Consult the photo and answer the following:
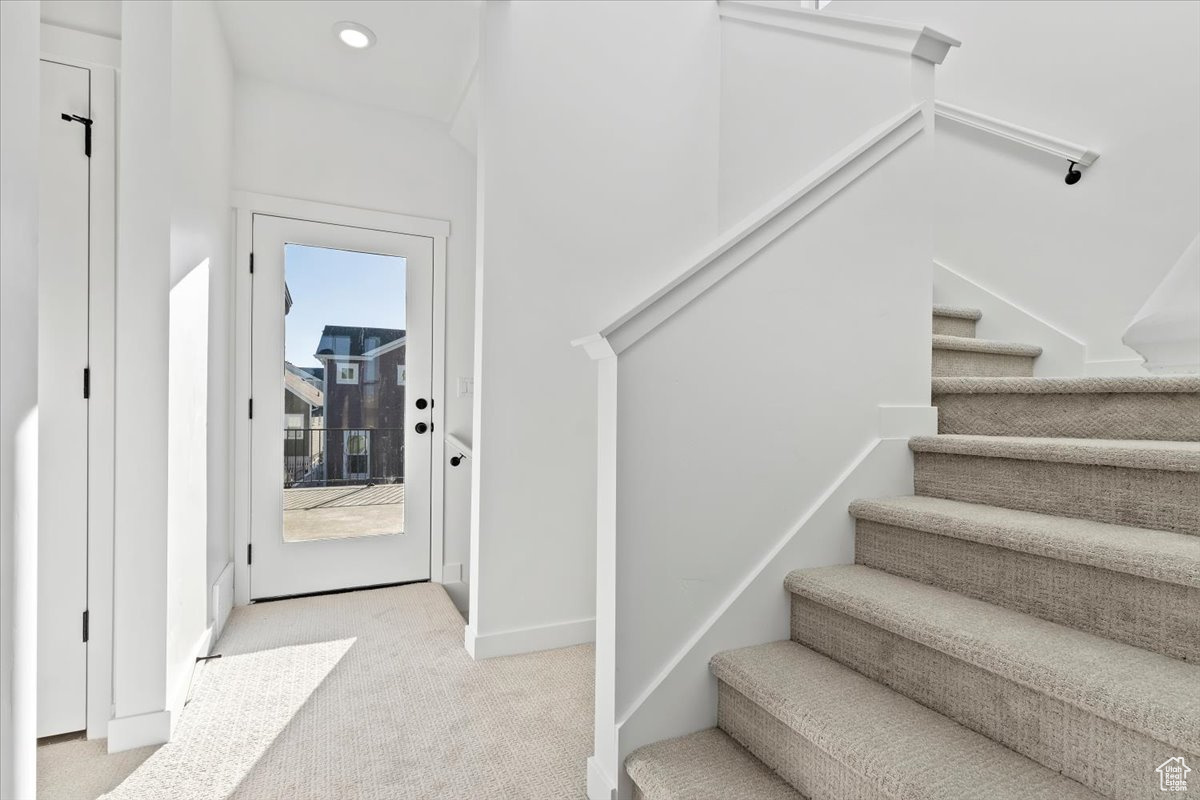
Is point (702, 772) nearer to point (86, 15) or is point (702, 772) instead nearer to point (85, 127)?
point (85, 127)

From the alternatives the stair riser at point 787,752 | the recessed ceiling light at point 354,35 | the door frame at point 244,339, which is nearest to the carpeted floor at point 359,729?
the stair riser at point 787,752

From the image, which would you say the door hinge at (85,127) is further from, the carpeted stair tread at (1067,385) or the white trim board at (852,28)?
the carpeted stair tread at (1067,385)

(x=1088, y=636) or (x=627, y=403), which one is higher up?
(x=627, y=403)

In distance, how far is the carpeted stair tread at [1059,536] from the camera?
3.28ft

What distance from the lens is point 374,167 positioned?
2990 mm

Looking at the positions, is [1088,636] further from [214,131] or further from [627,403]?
[214,131]

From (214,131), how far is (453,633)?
222cm

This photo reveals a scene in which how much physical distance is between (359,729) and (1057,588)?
5.74ft

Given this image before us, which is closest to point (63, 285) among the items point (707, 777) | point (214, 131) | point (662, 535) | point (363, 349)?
point (214, 131)

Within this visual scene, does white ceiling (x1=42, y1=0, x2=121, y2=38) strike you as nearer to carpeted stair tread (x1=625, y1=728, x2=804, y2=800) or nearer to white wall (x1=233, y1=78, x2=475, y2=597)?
white wall (x1=233, y1=78, x2=475, y2=597)

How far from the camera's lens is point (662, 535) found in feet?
4.36

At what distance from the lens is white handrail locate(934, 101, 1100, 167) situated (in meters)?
2.32

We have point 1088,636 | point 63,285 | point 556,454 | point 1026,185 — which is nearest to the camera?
point 1088,636

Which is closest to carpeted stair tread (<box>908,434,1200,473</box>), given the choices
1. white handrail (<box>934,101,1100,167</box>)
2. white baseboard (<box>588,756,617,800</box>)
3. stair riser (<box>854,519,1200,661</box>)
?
stair riser (<box>854,519,1200,661</box>)
